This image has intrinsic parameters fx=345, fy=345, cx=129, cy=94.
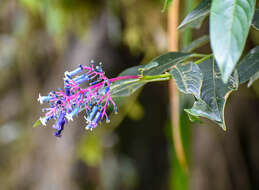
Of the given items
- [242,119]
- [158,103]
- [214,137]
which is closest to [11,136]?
[158,103]

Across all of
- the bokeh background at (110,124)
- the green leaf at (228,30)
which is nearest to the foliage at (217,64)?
the green leaf at (228,30)

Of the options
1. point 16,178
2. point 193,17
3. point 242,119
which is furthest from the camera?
point 16,178

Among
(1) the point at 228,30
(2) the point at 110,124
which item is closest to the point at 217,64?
(1) the point at 228,30

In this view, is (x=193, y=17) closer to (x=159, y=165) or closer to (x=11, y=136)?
(x=159, y=165)

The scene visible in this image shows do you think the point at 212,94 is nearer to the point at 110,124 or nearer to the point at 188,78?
the point at 188,78

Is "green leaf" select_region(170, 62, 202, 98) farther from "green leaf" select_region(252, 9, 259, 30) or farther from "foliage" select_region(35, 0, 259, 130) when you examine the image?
"green leaf" select_region(252, 9, 259, 30)
